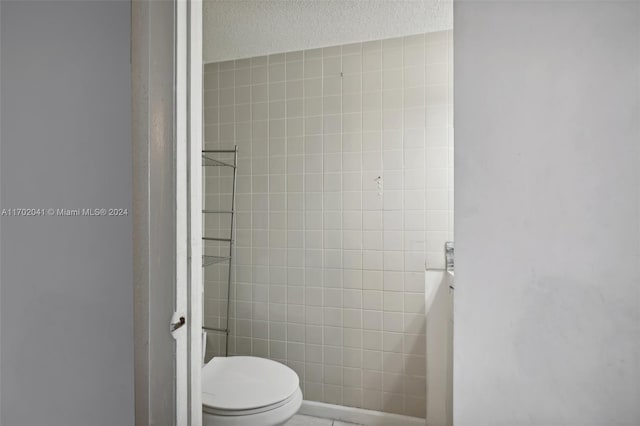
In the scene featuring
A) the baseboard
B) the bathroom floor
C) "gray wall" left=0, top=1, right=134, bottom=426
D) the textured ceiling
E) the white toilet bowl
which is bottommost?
the bathroom floor

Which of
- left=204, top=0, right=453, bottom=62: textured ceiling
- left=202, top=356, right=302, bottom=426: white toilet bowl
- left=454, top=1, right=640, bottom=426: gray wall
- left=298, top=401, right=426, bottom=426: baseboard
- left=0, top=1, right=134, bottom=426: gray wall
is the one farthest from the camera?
left=298, top=401, right=426, bottom=426: baseboard

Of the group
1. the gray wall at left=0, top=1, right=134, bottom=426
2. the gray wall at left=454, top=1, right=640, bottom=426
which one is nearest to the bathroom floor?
the gray wall at left=0, top=1, right=134, bottom=426

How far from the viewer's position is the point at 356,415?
5.86ft

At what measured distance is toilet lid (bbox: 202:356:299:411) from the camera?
3.98 feet

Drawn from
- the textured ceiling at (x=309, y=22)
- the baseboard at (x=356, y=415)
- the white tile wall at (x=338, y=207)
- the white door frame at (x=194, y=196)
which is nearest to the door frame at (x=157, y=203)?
the white door frame at (x=194, y=196)

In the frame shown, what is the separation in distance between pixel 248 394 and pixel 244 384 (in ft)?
0.27

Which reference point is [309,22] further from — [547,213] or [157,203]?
[547,213]

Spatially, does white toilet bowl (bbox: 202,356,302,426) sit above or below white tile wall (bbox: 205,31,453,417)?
below

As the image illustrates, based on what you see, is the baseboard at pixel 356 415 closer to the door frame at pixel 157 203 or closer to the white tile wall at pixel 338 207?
the white tile wall at pixel 338 207

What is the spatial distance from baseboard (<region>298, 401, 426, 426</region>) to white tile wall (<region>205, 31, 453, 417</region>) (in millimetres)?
35

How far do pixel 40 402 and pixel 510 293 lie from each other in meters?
0.95

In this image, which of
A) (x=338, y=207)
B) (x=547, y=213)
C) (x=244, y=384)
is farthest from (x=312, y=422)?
(x=547, y=213)

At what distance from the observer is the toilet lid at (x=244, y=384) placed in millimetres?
1212

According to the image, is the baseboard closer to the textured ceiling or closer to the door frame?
the door frame
